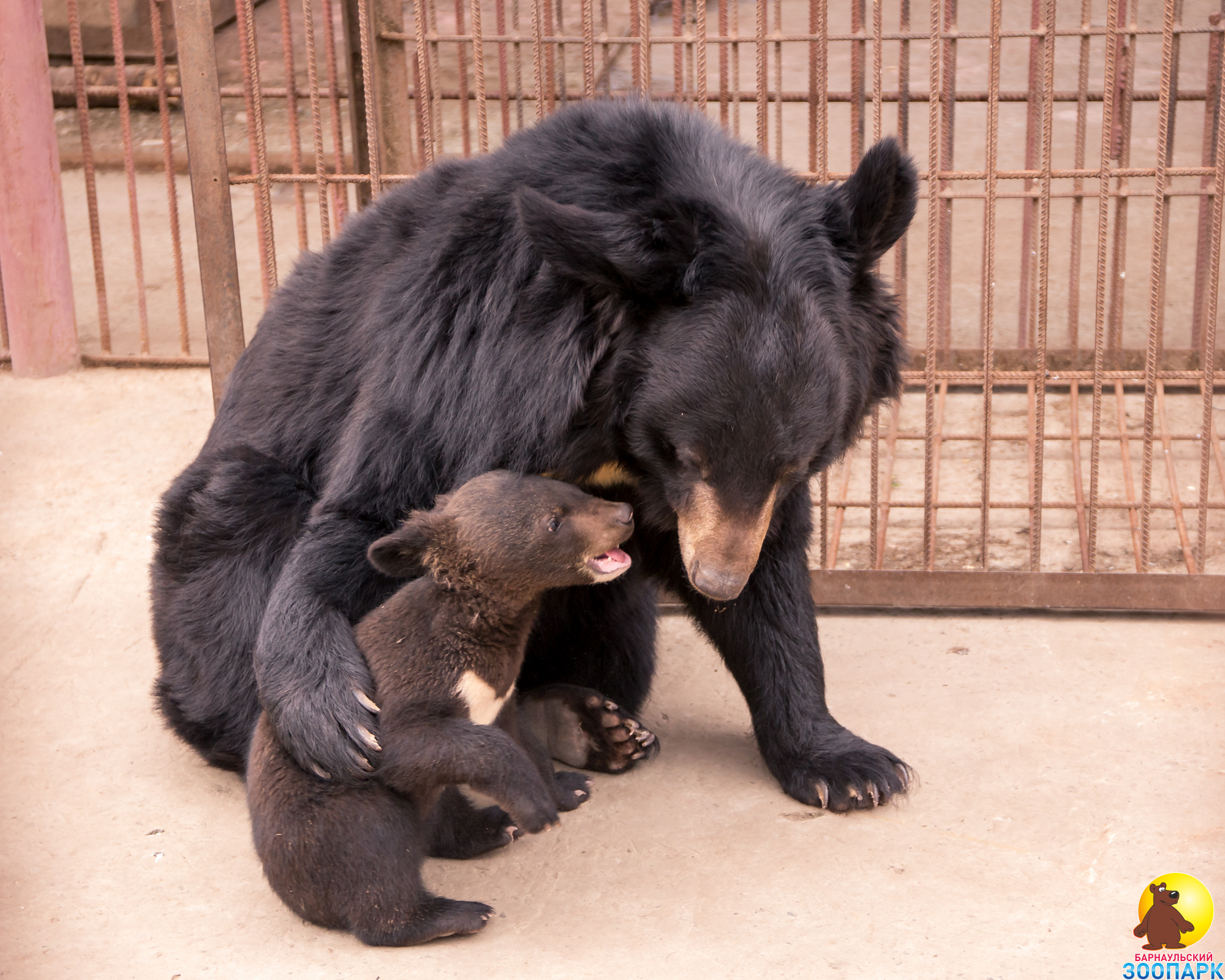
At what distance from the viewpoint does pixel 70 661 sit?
13.3ft

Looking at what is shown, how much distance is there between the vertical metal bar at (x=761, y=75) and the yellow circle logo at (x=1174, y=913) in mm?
2094

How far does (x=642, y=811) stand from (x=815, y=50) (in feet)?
8.26

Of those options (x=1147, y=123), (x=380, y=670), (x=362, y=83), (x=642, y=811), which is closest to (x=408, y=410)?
(x=380, y=670)

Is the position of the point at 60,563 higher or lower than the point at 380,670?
lower

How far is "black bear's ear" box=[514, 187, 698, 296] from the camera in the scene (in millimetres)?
2605

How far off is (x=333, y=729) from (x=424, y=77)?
2.19 meters

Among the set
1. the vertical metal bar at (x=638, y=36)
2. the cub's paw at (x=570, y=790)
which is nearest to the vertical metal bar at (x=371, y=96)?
the vertical metal bar at (x=638, y=36)

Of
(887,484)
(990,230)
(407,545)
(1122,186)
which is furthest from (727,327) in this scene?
(1122,186)

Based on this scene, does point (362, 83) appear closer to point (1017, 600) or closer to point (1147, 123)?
point (1017, 600)

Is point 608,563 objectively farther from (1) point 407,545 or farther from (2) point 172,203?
(2) point 172,203

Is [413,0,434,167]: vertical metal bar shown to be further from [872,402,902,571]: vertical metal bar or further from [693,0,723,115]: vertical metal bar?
[872,402,902,571]: vertical metal bar

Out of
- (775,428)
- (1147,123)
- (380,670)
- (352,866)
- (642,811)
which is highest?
(1147,123)

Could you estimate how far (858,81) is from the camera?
4523 mm

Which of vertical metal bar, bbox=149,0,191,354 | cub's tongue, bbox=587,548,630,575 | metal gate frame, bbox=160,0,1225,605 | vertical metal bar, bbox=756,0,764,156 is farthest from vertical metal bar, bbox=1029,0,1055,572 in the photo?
vertical metal bar, bbox=149,0,191,354
